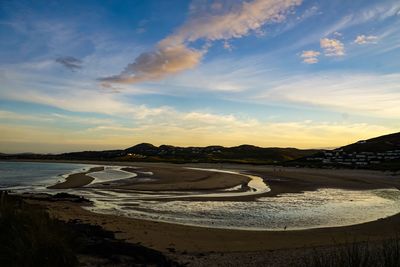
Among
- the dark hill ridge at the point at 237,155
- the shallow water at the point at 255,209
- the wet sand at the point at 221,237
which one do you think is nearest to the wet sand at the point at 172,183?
the shallow water at the point at 255,209

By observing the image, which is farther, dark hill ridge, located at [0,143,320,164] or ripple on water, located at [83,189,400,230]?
dark hill ridge, located at [0,143,320,164]

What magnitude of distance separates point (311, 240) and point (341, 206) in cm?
960

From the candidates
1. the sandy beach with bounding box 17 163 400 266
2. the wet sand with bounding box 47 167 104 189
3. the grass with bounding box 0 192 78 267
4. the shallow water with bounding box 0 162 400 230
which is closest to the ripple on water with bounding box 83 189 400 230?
the shallow water with bounding box 0 162 400 230

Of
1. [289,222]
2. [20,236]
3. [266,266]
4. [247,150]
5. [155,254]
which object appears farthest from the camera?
[247,150]

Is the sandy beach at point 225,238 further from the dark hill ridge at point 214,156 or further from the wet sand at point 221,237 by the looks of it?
the dark hill ridge at point 214,156

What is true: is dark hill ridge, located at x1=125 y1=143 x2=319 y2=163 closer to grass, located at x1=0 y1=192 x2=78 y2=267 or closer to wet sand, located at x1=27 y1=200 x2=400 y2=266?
wet sand, located at x1=27 y1=200 x2=400 y2=266

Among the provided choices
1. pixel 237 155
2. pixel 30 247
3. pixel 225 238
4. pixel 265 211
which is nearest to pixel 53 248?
pixel 30 247

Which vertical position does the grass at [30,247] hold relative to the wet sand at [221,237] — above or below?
above

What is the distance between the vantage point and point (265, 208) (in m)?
19.9

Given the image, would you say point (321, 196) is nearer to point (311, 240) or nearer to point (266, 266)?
point (311, 240)

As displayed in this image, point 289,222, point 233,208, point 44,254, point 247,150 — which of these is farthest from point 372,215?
point 247,150

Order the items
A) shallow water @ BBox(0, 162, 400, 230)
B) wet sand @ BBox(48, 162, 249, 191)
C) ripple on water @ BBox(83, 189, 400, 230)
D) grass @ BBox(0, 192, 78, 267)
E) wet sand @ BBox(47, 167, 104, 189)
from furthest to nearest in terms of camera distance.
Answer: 1. wet sand @ BBox(47, 167, 104, 189)
2. wet sand @ BBox(48, 162, 249, 191)
3. shallow water @ BBox(0, 162, 400, 230)
4. ripple on water @ BBox(83, 189, 400, 230)
5. grass @ BBox(0, 192, 78, 267)

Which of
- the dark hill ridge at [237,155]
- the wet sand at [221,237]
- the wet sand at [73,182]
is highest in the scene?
the dark hill ridge at [237,155]

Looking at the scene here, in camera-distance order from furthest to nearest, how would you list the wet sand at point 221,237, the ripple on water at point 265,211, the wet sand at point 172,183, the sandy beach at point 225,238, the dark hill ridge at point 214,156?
the dark hill ridge at point 214,156, the wet sand at point 172,183, the ripple on water at point 265,211, the wet sand at point 221,237, the sandy beach at point 225,238
